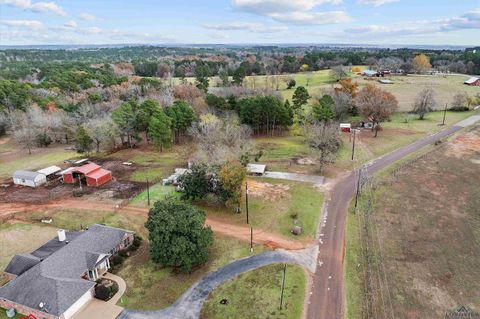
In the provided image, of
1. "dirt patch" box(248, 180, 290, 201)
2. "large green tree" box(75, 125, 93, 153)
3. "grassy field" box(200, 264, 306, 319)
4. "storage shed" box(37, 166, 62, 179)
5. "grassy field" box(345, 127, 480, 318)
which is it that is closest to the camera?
"grassy field" box(200, 264, 306, 319)

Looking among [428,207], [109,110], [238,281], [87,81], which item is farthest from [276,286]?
[87,81]

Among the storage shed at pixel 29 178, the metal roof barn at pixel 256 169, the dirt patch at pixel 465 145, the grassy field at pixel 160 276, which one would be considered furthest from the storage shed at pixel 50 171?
the dirt patch at pixel 465 145

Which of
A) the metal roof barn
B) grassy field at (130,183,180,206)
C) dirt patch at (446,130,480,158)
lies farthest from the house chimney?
dirt patch at (446,130,480,158)

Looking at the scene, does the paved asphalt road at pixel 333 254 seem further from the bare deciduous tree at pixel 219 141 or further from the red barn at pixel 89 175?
the red barn at pixel 89 175

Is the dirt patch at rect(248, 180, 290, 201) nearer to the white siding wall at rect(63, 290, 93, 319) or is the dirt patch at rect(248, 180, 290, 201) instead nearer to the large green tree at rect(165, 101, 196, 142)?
the white siding wall at rect(63, 290, 93, 319)

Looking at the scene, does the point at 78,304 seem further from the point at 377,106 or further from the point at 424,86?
the point at 424,86

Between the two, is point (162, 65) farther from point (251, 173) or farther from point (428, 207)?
point (428, 207)

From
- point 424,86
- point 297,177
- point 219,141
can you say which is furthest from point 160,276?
point 424,86
